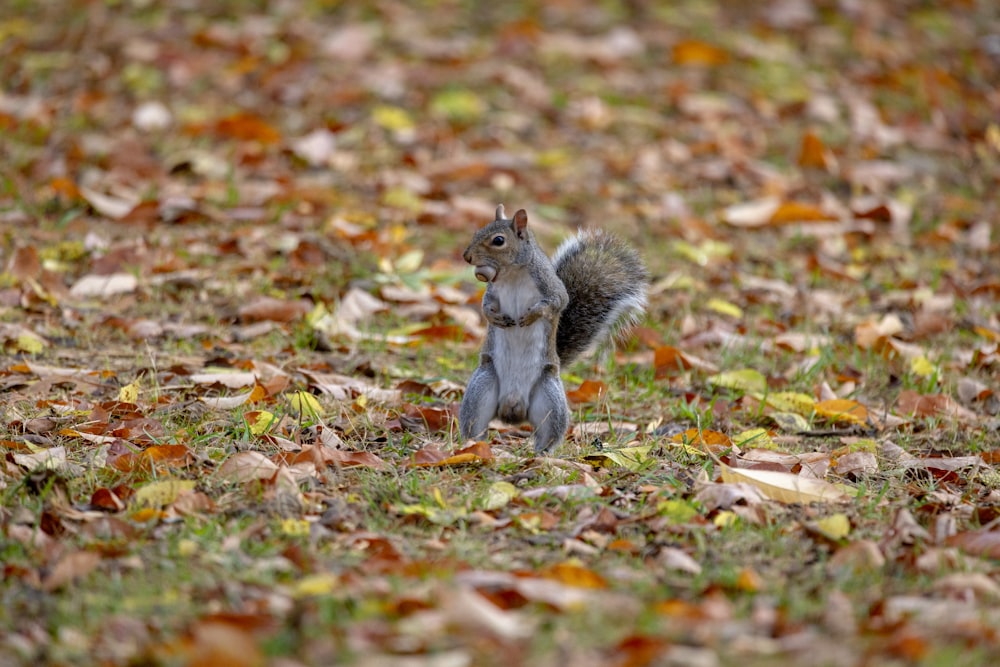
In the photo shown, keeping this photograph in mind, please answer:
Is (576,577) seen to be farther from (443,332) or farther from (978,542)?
(443,332)

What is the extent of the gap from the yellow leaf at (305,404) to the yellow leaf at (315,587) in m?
1.26

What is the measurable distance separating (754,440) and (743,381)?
623 mm

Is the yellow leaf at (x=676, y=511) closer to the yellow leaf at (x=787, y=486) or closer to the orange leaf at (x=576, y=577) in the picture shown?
the yellow leaf at (x=787, y=486)

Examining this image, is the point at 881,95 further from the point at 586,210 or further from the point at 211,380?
the point at 211,380

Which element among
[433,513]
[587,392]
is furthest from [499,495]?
[587,392]

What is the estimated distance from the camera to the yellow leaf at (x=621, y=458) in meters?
3.50

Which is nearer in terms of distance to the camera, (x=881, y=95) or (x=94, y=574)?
(x=94, y=574)

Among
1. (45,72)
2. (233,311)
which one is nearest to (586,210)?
(233,311)

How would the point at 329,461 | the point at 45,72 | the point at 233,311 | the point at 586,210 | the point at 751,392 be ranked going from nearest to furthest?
the point at 329,461 < the point at 751,392 < the point at 233,311 < the point at 586,210 < the point at 45,72

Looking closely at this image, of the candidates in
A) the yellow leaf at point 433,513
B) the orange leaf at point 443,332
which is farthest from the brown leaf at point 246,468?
the orange leaf at point 443,332

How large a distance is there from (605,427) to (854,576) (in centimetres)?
139

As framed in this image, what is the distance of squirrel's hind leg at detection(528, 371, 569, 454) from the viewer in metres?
3.65

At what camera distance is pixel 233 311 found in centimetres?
493

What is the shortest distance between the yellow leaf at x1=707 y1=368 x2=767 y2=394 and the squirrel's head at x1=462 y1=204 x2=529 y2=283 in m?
1.17
